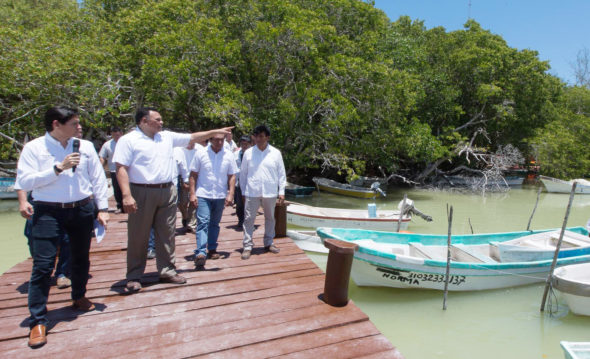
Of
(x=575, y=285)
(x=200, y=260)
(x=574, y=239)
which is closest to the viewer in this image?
(x=200, y=260)

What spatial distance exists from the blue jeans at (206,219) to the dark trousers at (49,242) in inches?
61.0

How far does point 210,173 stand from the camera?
4719 millimetres

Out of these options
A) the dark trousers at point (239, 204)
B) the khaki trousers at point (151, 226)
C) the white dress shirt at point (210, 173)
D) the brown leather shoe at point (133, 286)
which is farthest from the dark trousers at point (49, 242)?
the dark trousers at point (239, 204)

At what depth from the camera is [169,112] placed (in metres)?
16.2

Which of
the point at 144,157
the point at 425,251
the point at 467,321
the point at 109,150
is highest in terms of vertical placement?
the point at 144,157

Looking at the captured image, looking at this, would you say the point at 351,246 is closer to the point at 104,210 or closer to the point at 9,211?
the point at 104,210

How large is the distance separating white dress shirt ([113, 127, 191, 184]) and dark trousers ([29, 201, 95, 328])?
55 centimetres

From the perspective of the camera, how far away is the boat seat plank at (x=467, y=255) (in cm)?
704

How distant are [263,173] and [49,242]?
8.68 feet

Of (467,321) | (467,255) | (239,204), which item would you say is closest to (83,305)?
(239,204)

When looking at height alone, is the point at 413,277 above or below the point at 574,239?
below

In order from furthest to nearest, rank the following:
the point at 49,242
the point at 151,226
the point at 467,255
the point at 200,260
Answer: the point at 467,255
the point at 200,260
the point at 151,226
the point at 49,242

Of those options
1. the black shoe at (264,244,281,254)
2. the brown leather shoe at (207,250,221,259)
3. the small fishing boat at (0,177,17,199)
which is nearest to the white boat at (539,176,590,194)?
the black shoe at (264,244,281,254)

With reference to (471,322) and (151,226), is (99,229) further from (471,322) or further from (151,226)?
(471,322)
